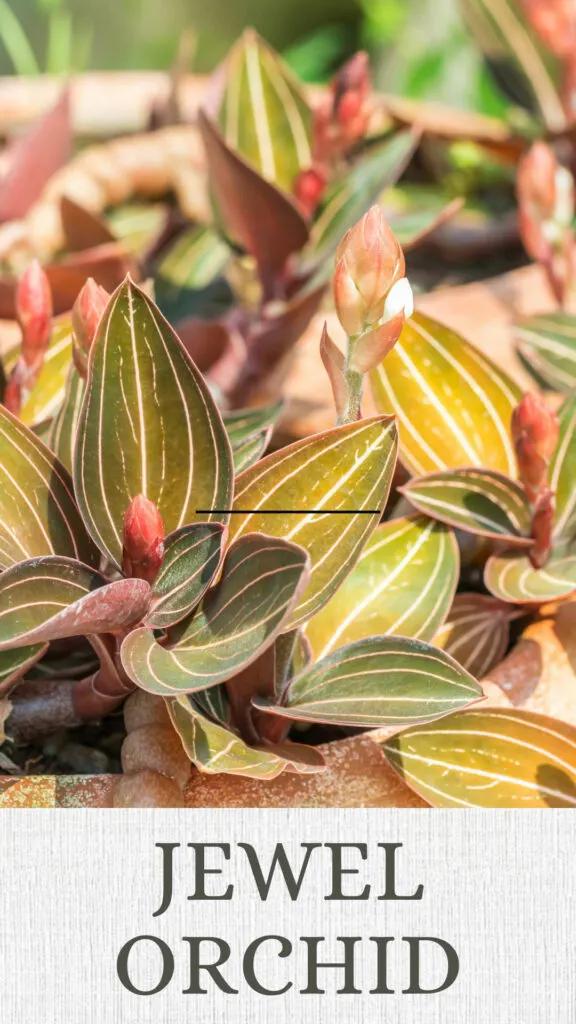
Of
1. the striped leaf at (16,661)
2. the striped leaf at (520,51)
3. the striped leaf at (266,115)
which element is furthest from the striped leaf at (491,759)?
the striped leaf at (520,51)

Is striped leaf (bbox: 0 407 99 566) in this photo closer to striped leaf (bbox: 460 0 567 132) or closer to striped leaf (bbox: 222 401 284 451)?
striped leaf (bbox: 222 401 284 451)

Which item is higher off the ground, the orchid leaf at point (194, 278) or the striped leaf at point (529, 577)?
the orchid leaf at point (194, 278)

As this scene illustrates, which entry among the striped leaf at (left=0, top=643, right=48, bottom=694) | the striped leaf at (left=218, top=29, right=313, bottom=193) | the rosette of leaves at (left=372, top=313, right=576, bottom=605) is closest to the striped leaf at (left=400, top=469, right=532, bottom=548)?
the rosette of leaves at (left=372, top=313, right=576, bottom=605)

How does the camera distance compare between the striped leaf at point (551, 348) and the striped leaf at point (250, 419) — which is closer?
the striped leaf at point (250, 419)

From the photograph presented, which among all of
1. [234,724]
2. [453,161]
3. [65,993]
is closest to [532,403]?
[234,724]

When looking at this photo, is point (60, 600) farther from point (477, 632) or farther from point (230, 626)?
point (477, 632)

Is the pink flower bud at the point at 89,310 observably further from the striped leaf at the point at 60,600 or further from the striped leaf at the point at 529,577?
the striped leaf at the point at 529,577

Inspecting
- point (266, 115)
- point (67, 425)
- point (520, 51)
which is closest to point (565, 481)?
point (67, 425)
